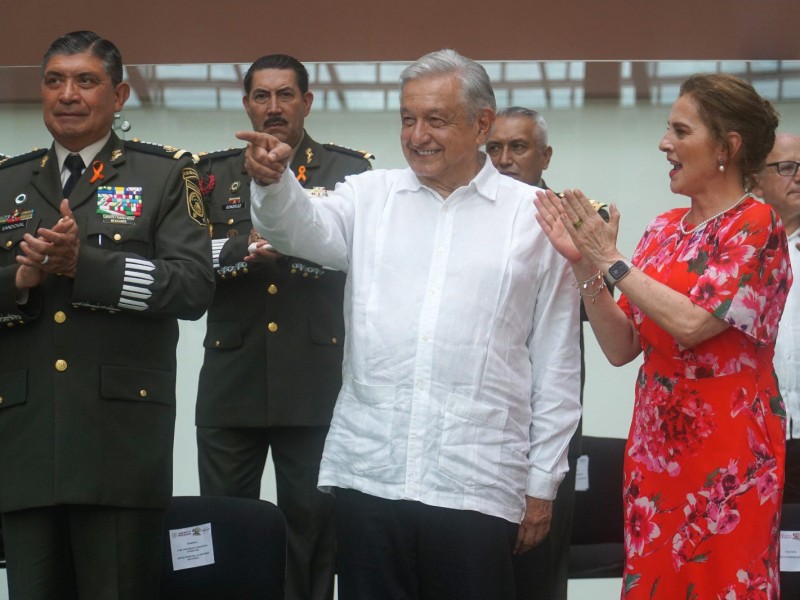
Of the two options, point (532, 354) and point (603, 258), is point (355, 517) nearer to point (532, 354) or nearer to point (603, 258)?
point (532, 354)

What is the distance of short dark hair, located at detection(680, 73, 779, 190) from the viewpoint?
2758 millimetres

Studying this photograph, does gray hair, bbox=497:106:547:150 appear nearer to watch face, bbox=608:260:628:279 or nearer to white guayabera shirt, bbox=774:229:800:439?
white guayabera shirt, bbox=774:229:800:439

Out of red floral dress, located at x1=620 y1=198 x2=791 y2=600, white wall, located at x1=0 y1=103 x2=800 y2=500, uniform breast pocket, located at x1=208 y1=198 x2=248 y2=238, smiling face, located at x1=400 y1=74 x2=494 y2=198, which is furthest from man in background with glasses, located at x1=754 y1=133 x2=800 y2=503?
uniform breast pocket, located at x1=208 y1=198 x2=248 y2=238

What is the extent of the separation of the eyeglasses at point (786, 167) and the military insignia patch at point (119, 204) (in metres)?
2.18

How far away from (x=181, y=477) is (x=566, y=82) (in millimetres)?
2267

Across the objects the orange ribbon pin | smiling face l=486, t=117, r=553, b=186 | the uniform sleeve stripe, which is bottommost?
the uniform sleeve stripe

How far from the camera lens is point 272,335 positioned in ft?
12.0

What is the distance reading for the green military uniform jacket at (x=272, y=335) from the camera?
3.62m

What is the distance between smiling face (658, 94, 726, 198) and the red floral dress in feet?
0.33

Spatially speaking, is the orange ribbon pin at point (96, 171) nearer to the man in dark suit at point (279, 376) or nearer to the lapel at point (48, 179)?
the lapel at point (48, 179)

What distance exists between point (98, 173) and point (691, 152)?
4.53 feet

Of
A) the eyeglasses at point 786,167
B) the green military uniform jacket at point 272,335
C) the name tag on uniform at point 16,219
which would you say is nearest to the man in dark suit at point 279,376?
the green military uniform jacket at point 272,335

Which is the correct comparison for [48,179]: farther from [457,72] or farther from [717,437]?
[717,437]

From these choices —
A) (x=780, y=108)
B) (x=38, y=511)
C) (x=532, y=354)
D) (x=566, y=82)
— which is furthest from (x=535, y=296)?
(x=780, y=108)
